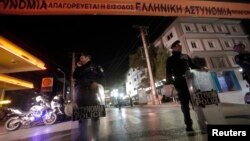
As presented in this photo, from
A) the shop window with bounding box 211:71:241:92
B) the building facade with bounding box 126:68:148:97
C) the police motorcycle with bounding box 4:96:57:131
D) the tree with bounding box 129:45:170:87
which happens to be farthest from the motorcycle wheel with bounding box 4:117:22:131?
the building facade with bounding box 126:68:148:97

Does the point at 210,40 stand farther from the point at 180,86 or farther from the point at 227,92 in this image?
the point at 180,86

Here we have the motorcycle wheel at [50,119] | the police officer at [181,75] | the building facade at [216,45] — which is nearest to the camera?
the police officer at [181,75]

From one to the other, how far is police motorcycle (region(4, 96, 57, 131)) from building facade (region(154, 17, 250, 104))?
2268 centimetres

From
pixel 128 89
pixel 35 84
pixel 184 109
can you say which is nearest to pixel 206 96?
pixel 184 109

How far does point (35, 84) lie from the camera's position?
65.1ft

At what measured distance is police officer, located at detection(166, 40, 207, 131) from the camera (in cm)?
Result: 321

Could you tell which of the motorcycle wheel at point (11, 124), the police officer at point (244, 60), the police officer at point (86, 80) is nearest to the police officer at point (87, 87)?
the police officer at point (86, 80)

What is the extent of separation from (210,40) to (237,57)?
28.3 meters

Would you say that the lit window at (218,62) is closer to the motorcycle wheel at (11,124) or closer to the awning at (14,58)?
the awning at (14,58)

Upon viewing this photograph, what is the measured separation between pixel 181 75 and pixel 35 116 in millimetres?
9144

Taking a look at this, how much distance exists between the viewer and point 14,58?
10.6m

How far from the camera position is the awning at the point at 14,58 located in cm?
880

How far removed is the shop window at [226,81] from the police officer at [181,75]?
26.0 metres

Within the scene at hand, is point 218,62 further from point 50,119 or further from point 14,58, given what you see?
point 14,58
